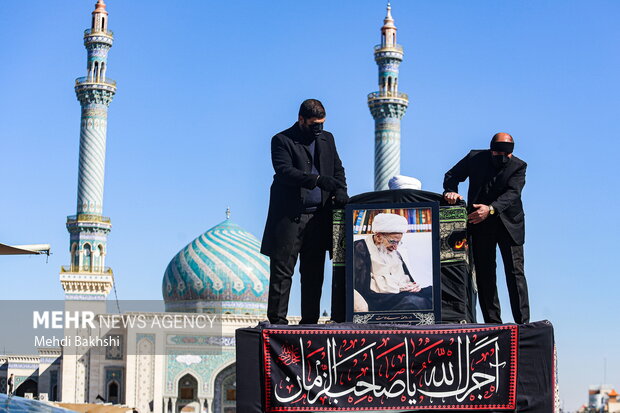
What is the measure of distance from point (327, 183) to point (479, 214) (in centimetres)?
61

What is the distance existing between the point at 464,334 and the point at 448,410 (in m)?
0.29

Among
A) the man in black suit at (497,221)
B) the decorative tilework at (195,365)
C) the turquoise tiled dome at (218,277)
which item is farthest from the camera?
the turquoise tiled dome at (218,277)

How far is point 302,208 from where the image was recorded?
4750 mm

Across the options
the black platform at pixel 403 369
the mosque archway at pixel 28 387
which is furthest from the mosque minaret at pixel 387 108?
the black platform at pixel 403 369

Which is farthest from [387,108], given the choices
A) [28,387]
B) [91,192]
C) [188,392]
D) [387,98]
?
[28,387]

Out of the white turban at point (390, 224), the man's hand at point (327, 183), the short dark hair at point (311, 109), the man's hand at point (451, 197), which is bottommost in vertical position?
the white turban at point (390, 224)

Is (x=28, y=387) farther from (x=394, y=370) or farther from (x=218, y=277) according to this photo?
(x=394, y=370)

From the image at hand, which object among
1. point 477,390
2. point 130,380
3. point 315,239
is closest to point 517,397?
point 477,390

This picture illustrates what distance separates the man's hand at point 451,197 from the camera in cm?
463

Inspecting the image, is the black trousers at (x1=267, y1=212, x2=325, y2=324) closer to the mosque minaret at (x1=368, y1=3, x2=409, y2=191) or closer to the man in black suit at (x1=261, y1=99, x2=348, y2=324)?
the man in black suit at (x1=261, y1=99, x2=348, y2=324)

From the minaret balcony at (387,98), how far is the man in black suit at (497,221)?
2608 cm

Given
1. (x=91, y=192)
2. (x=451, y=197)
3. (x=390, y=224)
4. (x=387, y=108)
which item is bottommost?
(x=390, y=224)

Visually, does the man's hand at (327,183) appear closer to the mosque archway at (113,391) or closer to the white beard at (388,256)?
the white beard at (388,256)

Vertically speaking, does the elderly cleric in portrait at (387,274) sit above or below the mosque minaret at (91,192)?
below
